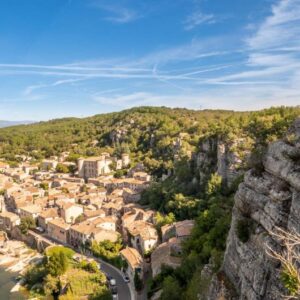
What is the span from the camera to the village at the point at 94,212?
103ft

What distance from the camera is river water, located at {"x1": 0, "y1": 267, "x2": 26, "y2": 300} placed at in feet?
104

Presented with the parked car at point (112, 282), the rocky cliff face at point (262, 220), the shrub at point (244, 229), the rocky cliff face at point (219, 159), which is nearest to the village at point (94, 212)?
the parked car at point (112, 282)

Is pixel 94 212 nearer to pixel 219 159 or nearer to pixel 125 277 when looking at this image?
pixel 125 277

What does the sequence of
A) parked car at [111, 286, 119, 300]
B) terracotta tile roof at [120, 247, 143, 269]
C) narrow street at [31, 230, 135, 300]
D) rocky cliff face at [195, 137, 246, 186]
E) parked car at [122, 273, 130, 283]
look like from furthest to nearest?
rocky cliff face at [195, 137, 246, 186] < parked car at [122, 273, 130, 283] < terracotta tile roof at [120, 247, 143, 269] < narrow street at [31, 230, 135, 300] < parked car at [111, 286, 119, 300]

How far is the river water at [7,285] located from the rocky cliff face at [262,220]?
23.5 m

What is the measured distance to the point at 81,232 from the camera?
38500 mm

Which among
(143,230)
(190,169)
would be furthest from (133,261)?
(190,169)

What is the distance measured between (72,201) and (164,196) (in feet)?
54.2

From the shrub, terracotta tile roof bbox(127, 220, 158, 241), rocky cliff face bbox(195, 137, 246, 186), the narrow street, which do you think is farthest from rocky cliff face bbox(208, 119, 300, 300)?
rocky cliff face bbox(195, 137, 246, 186)

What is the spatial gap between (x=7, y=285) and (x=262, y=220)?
98.2 feet

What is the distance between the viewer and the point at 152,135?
83.5m

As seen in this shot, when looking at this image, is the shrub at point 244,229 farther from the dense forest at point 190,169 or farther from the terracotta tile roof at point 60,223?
the terracotta tile roof at point 60,223

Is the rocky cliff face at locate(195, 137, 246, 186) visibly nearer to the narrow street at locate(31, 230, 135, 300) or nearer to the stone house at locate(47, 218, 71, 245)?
the narrow street at locate(31, 230, 135, 300)

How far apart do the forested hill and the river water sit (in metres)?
27.5
